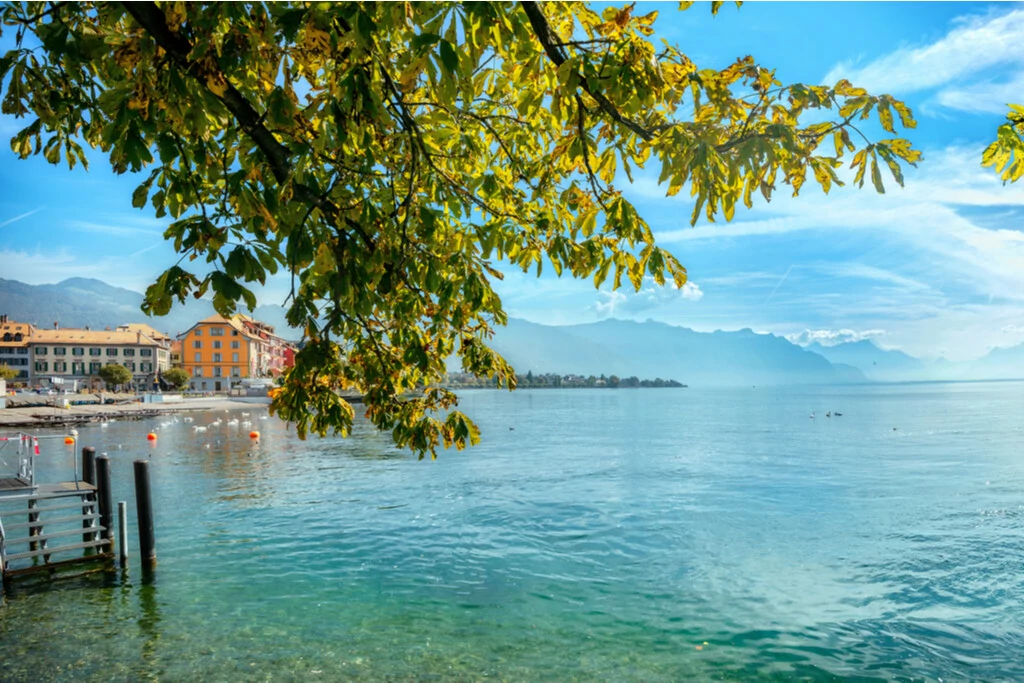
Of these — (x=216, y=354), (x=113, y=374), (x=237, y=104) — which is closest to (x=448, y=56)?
(x=237, y=104)

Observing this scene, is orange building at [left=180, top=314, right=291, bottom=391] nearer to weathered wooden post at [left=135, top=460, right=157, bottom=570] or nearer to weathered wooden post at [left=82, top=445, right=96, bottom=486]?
weathered wooden post at [left=82, top=445, right=96, bottom=486]

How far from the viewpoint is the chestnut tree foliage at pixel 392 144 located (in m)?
3.72

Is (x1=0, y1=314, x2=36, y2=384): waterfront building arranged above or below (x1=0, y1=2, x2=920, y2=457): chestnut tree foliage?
above

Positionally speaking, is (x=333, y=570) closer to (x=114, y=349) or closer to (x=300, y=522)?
(x=300, y=522)

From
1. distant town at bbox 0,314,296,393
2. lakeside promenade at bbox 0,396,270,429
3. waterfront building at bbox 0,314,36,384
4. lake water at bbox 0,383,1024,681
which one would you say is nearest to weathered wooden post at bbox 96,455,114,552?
lake water at bbox 0,383,1024,681

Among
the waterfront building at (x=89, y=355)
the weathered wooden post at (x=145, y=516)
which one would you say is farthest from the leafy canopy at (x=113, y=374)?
the weathered wooden post at (x=145, y=516)

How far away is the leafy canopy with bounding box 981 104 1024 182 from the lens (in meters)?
4.95

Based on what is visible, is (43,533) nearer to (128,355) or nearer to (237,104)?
(237,104)

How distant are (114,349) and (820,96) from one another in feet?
498

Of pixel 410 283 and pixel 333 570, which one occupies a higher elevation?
pixel 410 283

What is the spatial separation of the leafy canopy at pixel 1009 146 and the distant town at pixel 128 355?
121 meters

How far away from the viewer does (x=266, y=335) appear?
162875mm

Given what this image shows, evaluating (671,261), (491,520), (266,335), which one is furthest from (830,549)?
(266,335)

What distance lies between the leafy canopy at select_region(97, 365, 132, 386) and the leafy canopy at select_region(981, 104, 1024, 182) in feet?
421
